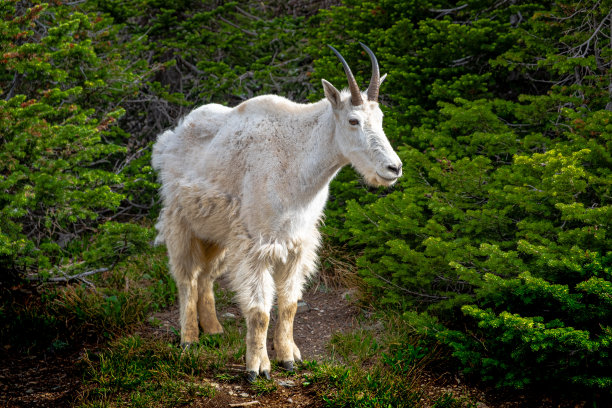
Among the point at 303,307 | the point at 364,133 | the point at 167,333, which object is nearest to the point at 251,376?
the point at 167,333

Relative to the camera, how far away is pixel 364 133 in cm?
508

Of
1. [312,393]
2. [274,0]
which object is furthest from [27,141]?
[274,0]

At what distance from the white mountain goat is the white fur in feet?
0.03

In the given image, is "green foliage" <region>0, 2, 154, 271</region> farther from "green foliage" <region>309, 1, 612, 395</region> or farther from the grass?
"green foliage" <region>309, 1, 612, 395</region>

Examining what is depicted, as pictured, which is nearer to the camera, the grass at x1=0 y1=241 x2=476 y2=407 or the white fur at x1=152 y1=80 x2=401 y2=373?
the grass at x1=0 y1=241 x2=476 y2=407

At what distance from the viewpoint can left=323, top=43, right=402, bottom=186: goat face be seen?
16.2ft

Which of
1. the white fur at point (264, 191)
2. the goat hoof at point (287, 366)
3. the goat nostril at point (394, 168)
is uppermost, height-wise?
the goat nostril at point (394, 168)

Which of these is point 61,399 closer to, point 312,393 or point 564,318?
point 312,393

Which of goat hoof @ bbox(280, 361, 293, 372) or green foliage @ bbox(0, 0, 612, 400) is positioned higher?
green foliage @ bbox(0, 0, 612, 400)

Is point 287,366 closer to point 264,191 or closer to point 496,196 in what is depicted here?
point 264,191

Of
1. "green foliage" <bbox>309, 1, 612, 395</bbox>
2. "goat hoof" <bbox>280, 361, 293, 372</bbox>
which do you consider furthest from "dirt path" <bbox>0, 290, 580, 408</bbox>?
"green foliage" <bbox>309, 1, 612, 395</bbox>

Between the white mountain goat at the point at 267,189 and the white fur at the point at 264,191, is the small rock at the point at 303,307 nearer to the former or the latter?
the white fur at the point at 264,191

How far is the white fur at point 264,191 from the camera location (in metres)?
5.26

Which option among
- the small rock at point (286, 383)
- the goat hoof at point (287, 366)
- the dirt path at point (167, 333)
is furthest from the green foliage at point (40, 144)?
the small rock at point (286, 383)
